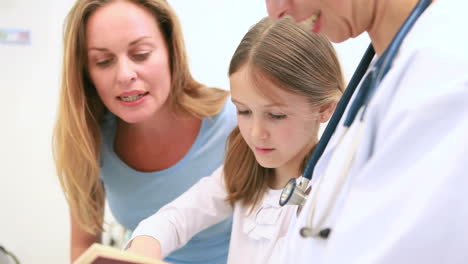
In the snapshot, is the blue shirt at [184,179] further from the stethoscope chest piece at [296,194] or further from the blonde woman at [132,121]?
the stethoscope chest piece at [296,194]

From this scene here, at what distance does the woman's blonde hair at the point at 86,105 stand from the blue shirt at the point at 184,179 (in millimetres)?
39

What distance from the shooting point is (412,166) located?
0.45 meters

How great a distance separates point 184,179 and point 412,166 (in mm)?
981

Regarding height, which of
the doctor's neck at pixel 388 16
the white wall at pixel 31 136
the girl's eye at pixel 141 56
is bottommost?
the white wall at pixel 31 136

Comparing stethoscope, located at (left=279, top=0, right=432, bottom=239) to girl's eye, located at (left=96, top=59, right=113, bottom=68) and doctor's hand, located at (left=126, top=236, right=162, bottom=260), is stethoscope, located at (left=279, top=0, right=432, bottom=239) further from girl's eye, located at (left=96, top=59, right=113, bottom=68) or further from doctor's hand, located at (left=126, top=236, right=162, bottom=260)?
girl's eye, located at (left=96, top=59, right=113, bottom=68)

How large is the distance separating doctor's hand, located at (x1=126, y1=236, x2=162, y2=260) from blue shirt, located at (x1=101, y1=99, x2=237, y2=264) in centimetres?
34

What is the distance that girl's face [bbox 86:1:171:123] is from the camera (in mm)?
1232

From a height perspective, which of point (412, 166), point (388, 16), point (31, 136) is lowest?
point (31, 136)

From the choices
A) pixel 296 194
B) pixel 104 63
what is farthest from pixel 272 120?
pixel 104 63

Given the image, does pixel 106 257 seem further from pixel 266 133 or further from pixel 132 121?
pixel 132 121

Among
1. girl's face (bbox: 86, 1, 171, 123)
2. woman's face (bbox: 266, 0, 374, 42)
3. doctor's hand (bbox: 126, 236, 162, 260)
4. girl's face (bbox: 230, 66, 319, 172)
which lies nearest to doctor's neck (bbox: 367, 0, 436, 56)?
woman's face (bbox: 266, 0, 374, 42)

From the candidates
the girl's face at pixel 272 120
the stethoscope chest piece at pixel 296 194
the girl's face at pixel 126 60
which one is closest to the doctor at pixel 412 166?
the stethoscope chest piece at pixel 296 194

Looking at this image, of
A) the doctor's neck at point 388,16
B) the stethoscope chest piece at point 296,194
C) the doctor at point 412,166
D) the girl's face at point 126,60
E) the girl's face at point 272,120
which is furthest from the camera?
the girl's face at point 126,60

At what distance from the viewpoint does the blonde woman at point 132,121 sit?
126cm
